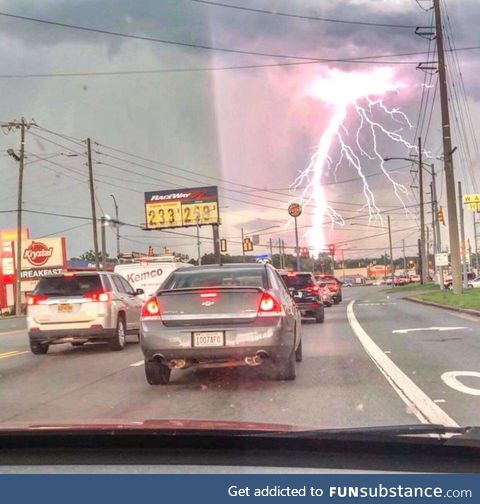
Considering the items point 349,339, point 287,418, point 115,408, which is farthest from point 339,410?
point 349,339

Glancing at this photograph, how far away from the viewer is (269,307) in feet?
28.4

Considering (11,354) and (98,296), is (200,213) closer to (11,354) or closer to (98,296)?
(11,354)

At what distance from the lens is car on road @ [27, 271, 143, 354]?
13562 mm

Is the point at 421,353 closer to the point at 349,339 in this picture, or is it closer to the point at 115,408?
the point at 349,339

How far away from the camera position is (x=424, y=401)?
288 inches

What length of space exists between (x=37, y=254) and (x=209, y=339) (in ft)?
185

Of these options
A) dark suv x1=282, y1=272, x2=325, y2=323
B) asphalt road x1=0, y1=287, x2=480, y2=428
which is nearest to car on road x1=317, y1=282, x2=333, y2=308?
dark suv x1=282, y1=272, x2=325, y2=323

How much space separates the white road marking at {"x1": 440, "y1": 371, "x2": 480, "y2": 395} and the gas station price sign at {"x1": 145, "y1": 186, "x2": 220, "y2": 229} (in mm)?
55835

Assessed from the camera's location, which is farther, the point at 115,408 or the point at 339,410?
the point at 115,408
